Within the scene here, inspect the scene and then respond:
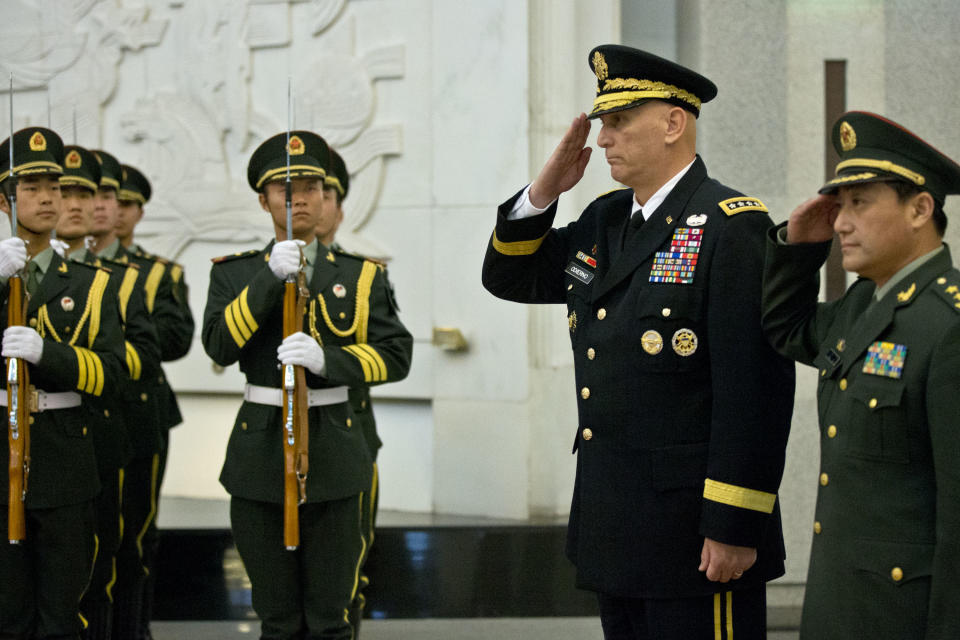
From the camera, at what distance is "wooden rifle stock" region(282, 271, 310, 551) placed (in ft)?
12.4

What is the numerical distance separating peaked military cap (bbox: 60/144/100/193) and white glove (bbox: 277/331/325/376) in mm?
1777

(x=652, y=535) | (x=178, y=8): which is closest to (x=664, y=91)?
(x=652, y=535)

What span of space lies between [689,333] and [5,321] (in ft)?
8.13

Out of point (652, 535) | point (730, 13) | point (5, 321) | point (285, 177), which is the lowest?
point (652, 535)

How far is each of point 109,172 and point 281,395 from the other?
2.42 meters

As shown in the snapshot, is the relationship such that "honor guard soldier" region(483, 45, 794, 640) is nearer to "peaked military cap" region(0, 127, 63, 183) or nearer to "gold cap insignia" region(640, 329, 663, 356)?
"gold cap insignia" region(640, 329, 663, 356)

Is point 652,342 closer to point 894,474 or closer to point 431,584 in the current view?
point 894,474

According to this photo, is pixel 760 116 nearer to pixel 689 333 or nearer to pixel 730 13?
pixel 730 13

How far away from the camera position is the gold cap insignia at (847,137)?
248 cm

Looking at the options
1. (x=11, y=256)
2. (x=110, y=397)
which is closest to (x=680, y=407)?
(x=11, y=256)

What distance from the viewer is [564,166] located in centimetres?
298

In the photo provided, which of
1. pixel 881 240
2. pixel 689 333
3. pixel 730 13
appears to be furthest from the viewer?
pixel 730 13

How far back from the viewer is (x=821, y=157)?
526 centimetres

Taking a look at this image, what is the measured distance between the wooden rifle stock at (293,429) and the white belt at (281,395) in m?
0.13
